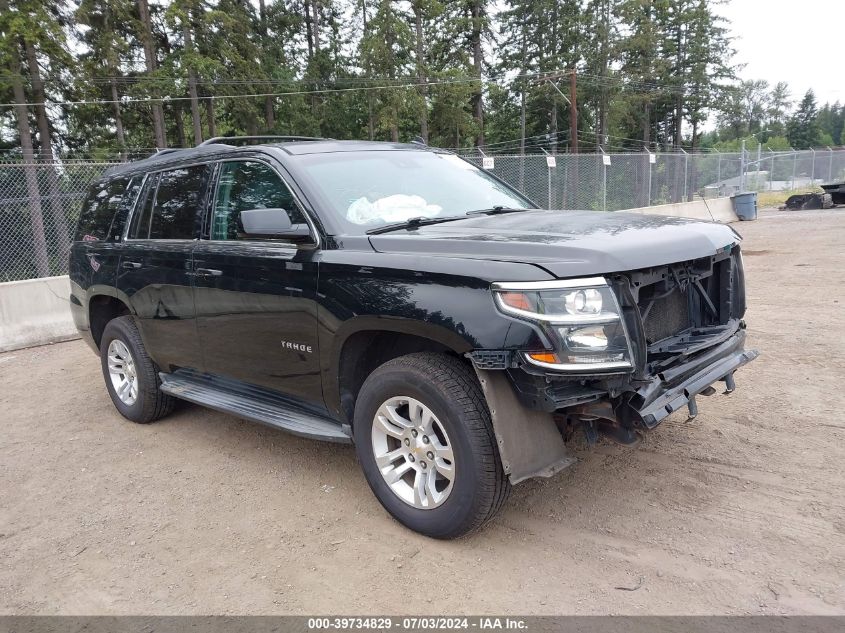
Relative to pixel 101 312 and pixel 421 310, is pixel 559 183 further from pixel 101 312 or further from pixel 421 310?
pixel 421 310

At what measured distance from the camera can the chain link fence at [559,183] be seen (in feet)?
31.6

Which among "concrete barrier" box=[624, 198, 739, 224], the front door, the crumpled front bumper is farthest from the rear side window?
"concrete barrier" box=[624, 198, 739, 224]

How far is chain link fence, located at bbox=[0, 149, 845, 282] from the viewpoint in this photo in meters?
9.64

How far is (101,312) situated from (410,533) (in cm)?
370

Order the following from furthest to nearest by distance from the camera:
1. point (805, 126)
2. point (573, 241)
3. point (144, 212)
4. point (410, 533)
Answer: point (805, 126) < point (144, 212) < point (410, 533) < point (573, 241)

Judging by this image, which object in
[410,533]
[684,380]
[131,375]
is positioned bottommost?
[410,533]

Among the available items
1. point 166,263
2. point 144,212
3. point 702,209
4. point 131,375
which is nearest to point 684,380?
point 166,263

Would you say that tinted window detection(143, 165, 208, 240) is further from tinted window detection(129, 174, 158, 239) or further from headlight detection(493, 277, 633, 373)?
headlight detection(493, 277, 633, 373)

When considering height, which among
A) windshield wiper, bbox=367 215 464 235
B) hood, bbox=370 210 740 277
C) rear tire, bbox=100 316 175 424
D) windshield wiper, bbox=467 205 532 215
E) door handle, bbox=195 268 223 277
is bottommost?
rear tire, bbox=100 316 175 424

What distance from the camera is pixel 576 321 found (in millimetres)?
2621

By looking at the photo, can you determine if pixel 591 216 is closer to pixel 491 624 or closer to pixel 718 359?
pixel 718 359

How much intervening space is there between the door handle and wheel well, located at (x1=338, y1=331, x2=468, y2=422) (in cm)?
115

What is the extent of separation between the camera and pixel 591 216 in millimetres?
3682

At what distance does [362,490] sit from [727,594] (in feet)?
6.56
